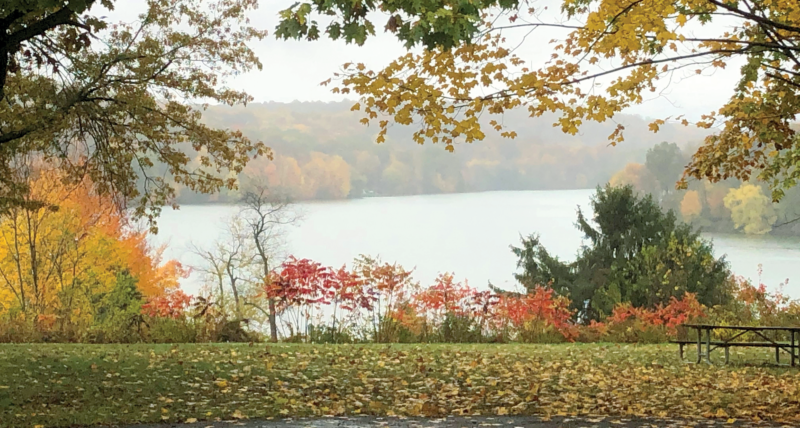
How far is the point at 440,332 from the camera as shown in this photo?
442 inches

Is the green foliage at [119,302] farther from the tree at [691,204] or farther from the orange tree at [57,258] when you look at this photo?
the tree at [691,204]

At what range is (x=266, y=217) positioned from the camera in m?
21.5

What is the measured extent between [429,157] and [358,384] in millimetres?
22986

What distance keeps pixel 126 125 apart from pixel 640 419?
6375 mm

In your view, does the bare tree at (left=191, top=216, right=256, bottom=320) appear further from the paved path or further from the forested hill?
the paved path

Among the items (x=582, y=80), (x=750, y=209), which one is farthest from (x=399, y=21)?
(x=750, y=209)

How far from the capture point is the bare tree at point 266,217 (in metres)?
19.8

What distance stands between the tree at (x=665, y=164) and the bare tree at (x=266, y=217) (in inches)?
563

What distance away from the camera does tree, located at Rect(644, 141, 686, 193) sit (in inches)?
1031

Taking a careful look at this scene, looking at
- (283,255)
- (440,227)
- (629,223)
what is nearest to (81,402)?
(629,223)

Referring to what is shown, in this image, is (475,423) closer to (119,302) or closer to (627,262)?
(627,262)

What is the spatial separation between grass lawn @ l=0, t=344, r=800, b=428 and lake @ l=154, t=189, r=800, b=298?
10159mm

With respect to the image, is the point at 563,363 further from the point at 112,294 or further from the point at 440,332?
the point at 112,294

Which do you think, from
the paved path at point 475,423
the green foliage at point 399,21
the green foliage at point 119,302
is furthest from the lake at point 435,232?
the green foliage at point 399,21
